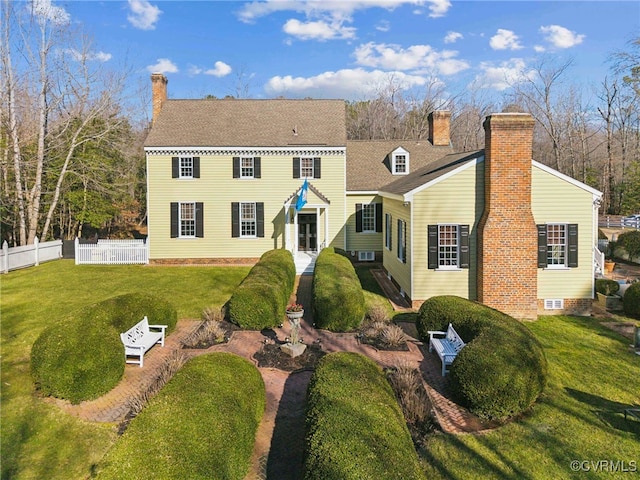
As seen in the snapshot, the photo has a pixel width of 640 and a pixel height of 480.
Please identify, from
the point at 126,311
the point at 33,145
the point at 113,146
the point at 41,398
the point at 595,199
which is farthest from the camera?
the point at 113,146

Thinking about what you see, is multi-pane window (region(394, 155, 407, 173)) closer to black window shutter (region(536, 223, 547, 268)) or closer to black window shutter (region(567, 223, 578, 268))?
black window shutter (region(536, 223, 547, 268))

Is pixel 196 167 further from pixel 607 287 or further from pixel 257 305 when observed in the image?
pixel 607 287

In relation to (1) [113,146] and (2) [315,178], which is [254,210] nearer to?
(2) [315,178]

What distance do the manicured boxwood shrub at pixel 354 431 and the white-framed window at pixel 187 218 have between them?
16.8m

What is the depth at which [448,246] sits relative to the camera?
44.1ft

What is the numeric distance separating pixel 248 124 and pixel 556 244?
16.8m

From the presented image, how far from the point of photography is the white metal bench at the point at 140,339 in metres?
8.79

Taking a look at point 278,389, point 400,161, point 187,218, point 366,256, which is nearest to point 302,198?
point 366,256

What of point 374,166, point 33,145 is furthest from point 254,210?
point 33,145

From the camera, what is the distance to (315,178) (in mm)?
21734

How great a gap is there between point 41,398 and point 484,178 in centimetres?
1311

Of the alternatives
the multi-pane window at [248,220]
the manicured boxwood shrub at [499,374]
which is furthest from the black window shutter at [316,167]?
the manicured boxwood shrub at [499,374]

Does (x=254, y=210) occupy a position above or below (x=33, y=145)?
below

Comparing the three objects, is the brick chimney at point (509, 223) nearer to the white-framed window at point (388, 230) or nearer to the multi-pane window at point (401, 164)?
the white-framed window at point (388, 230)
